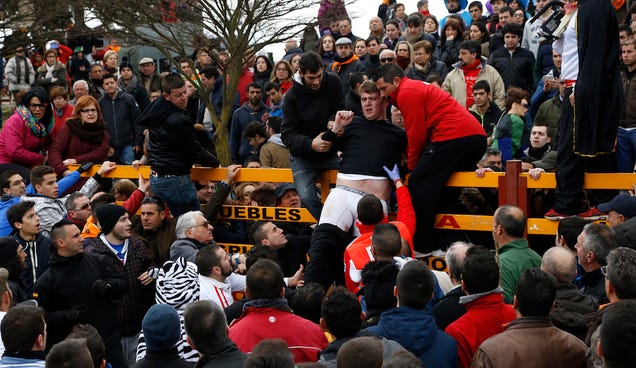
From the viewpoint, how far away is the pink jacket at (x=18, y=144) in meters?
11.2

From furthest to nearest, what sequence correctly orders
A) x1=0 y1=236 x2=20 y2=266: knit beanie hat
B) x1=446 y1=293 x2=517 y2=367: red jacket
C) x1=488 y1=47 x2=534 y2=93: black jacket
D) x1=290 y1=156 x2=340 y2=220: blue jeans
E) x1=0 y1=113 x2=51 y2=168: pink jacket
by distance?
1. x1=488 y1=47 x2=534 y2=93: black jacket
2. x1=0 y1=113 x2=51 y2=168: pink jacket
3. x1=290 y1=156 x2=340 y2=220: blue jeans
4. x1=0 y1=236 x2=20 y2=266: knit beanie hat
5. x1=446 y1=293 x2=517 y2=367: red jacket

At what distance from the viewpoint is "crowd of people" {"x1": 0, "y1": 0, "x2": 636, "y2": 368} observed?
566 cm

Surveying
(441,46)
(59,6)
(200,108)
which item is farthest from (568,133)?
(59,6)

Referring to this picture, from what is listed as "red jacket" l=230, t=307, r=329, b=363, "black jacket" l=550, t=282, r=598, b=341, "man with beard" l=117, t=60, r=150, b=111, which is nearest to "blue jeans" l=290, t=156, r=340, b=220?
"red jacket" l=230, t=307, r=329, b=363

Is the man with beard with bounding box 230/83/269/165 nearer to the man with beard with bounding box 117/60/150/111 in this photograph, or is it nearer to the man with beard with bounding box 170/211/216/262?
the man with beard with bounding box 117/60/150/111

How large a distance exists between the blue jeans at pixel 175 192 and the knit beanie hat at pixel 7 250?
80.1 inches

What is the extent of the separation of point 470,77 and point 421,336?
7.71 m

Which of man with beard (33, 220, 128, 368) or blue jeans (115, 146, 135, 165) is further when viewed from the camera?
blue jeans (115, 146, 135, 165)

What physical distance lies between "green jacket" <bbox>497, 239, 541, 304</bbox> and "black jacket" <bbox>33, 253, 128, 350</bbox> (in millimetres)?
3039

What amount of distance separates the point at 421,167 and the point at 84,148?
471 cm

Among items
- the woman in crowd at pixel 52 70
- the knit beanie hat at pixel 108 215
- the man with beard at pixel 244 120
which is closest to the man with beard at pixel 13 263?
the knit beanie hat at pixel 108 215

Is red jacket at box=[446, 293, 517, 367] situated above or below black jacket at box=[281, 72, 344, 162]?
below

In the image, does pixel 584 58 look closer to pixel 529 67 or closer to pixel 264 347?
pixel 264 347

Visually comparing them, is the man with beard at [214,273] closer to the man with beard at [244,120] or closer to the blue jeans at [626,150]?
the blue jeans at [626,150]
